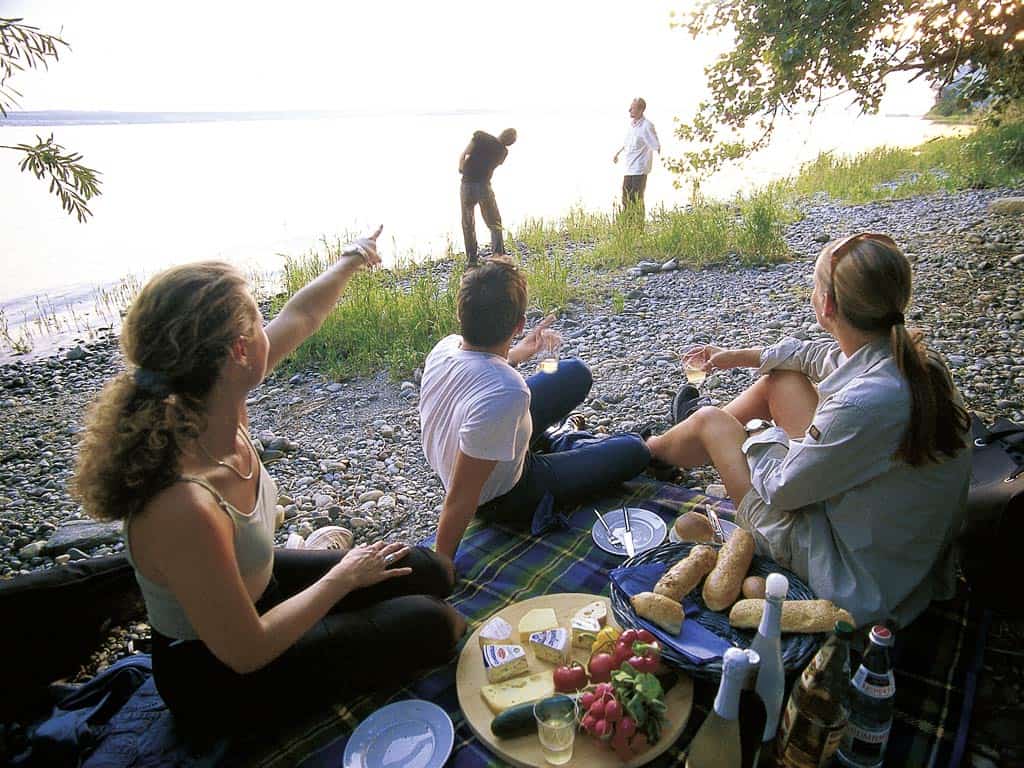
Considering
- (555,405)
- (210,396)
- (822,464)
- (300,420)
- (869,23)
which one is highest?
(869,23)

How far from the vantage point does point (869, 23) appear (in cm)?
402

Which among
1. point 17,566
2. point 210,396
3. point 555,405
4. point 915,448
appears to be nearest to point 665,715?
point 915,448

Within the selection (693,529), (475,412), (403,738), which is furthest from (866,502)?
(403,738)

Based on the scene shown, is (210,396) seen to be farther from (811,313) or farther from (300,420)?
(811,313)

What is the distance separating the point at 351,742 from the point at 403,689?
13.0 inches

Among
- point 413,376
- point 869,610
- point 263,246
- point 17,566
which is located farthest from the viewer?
point 263,246

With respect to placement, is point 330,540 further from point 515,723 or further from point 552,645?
point 515,723

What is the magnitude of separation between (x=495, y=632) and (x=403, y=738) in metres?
0.43

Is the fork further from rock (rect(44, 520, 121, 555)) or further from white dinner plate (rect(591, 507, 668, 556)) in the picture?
rock (rect(44, 520, 121, 555))

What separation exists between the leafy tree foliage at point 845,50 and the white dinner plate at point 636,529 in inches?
127

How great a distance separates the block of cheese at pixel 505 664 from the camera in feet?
6.73

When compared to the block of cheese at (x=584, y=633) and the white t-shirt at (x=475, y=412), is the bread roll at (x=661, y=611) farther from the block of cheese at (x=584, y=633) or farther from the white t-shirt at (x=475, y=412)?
the white t-shirt at (x=475, y=412)

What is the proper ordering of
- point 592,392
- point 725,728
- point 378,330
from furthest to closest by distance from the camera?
point 378,330, point 592,392, point 725,728

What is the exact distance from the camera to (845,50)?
4.12 metres
